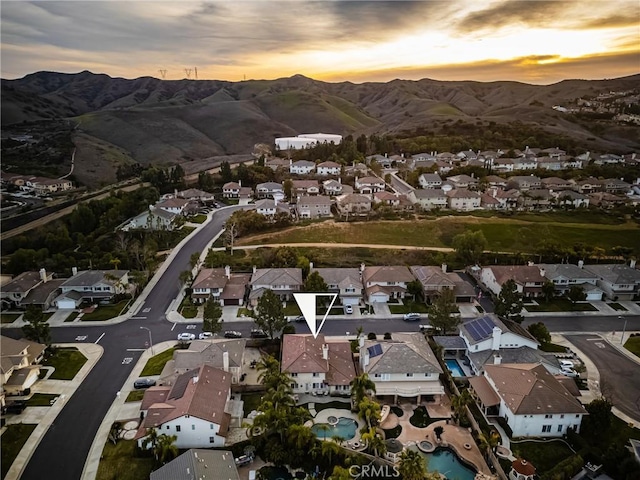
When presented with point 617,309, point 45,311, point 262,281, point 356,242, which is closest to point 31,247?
point 45,311

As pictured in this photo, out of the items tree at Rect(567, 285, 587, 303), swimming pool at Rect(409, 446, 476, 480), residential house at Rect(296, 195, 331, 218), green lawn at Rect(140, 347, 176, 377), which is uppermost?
residential house at Rect(296, 195, 331, 218)

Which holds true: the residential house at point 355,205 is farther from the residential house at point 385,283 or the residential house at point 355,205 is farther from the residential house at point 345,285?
the residential house at point 345,285

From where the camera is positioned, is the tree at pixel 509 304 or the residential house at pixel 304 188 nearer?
the tree at pixel 509 304

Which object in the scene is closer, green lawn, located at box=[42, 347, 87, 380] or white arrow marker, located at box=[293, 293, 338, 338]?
green lawn, located at box=[42, 347, 87, 380]

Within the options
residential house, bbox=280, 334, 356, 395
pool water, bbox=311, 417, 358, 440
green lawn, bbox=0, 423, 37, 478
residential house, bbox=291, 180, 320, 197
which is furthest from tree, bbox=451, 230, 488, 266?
green lawn, bbox=0, 423, 37, 478

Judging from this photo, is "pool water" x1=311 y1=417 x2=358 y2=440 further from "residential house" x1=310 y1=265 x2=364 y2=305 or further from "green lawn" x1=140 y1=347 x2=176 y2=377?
"residential house" x1=310 y1=265 x2=364 y2=305

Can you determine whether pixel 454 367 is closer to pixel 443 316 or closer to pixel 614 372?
pixel 443 316

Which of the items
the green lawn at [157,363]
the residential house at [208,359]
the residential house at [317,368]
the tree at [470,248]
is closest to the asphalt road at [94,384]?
the green lawn at [157,363]
